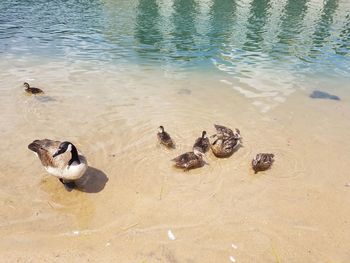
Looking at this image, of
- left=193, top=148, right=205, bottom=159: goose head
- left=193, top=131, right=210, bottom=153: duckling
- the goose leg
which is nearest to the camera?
the goose leg

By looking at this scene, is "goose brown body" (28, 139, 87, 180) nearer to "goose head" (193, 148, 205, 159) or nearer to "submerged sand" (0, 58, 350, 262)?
"submerged sand" (0, 58, 350, 262)

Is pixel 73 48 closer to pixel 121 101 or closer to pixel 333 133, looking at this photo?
pixel 121 101

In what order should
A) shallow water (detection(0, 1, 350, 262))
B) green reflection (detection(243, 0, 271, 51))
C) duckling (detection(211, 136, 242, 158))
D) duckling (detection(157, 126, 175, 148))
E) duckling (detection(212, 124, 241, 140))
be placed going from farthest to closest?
1. green reflection (detection(243, 0, 271, 51))
2. duckling (detection(212, 124, 241, 140))
3. duckling (detection(157, 126, 175, 148))
4. duckling (detection(211, 136, 242, 158))
5. shallow water (detection(0, 1, 350, 262))

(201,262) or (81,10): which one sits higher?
(201,262)

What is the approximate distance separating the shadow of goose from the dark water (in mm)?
11478

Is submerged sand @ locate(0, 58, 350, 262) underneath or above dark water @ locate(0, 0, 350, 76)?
above

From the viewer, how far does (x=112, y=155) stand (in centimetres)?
1022

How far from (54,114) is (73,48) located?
11.2 meters

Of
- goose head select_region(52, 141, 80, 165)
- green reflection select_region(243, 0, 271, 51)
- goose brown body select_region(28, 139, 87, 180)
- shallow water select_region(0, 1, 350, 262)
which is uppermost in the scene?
goose head select_region(52, 141, 80, 165)

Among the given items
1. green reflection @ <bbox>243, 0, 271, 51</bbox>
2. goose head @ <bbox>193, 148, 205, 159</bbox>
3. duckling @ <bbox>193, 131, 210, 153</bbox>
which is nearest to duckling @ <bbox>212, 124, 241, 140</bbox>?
duckling @ <bbox>193, 131, 210, 153</bbox>

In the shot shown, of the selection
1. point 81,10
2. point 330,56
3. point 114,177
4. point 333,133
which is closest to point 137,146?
point 114,177

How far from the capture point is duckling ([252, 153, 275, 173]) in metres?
9.62

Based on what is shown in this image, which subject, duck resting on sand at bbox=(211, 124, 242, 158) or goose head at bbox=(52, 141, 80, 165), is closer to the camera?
goose head at bbox=(52, 141, 80, 165)

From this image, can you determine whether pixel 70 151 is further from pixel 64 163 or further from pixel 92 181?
pixel 92 181
